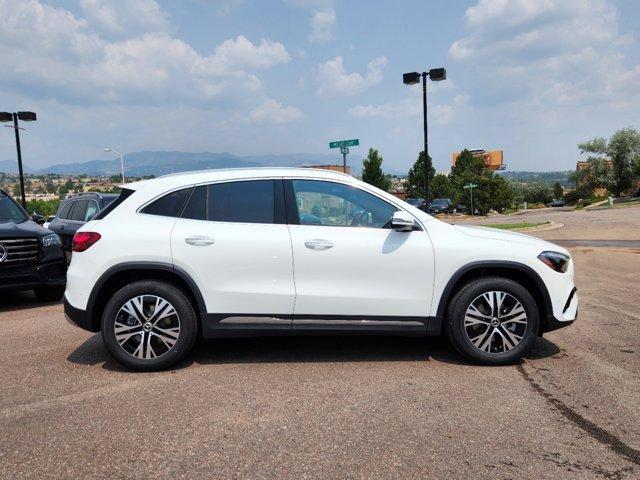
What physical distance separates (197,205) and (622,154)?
68203 millimetres

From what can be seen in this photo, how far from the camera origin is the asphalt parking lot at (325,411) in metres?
2.81

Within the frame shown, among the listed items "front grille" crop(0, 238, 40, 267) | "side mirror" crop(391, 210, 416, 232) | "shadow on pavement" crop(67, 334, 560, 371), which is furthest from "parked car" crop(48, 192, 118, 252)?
"side mirror" crop(391, 210, 416, 232)

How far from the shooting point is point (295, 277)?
4250 mm

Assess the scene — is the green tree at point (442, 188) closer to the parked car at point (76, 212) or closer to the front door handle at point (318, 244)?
the parked car at point (76, 212)

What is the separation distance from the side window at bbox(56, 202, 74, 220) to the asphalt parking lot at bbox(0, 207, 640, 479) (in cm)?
606

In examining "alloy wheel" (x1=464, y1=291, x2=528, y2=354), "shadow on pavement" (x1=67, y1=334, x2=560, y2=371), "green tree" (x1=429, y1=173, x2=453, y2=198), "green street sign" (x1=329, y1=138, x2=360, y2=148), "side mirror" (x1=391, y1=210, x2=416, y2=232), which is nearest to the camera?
"side mirror" (x1=391, y1=210, x2=416, y2=232)

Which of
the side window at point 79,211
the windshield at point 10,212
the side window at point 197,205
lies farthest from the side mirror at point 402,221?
the side window at point 79,211

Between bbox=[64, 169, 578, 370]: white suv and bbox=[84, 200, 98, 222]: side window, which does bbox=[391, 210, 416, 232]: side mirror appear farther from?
bbox=[84, 200, 98, 222]: side window

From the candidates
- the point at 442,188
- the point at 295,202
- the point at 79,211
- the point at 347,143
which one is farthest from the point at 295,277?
the point at 442,188

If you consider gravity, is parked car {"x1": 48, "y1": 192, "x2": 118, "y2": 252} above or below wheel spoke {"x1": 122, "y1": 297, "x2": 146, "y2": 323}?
above

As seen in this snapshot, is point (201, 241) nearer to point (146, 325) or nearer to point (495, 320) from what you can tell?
point (146, 325)

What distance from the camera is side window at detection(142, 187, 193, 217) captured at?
14.5ft

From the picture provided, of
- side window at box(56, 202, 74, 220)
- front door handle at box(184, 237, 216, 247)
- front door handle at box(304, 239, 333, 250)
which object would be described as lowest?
front door handle at box(304, 239, 333, 250)

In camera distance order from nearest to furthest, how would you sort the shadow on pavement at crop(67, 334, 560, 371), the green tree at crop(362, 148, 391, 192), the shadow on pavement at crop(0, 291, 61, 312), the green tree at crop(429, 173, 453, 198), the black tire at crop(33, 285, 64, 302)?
the shadow on pavement at crop(67, 334, 560, 371) → the shadow on pavement at crop(0, 291, 61, 312) → the black tire at crop(33, 285, 64, 302) → the green tree at crop(362, 148, 391, 192) → the green tree at crop(429, 173, 453, 198)
